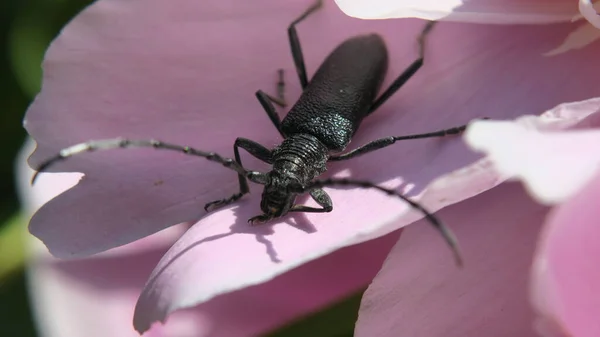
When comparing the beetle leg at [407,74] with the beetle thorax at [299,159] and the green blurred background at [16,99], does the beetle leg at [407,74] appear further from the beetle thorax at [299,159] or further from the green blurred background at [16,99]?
the green blurred background at [16,99]

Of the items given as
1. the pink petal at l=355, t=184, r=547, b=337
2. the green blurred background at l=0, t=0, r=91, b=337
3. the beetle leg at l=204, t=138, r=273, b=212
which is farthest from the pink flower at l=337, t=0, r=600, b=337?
the green blurred background at l=0, t=0, r=91, b=337

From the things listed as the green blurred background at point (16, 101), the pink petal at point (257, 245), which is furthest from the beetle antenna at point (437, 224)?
the green blurred background at point (16, 101)

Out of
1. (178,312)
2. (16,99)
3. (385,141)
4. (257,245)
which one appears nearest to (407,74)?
(385,141)

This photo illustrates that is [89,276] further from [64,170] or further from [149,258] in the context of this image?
[64,170]

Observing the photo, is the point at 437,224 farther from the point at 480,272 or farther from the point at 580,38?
the point at 580,38

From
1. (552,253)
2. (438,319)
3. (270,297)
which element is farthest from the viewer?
(270,297)

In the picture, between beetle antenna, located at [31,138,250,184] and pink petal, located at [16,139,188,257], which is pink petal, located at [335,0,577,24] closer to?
beetle antenna, located at [31,138,250,184]

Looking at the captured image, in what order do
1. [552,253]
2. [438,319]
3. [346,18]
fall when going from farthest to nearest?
[346,18] < [438,319] < [552,253]

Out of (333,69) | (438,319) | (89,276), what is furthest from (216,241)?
(89,276)
